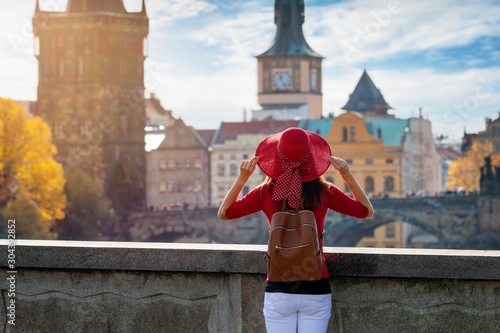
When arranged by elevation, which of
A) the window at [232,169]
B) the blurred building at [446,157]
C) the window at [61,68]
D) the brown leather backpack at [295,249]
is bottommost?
the brown leather backpack at [295,249]

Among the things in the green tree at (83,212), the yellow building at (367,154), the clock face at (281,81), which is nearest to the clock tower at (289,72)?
the clock face at (281,81)

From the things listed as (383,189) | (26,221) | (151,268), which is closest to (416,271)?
(151,268)

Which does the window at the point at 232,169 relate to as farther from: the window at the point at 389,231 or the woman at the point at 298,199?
the woman at the point at 298,199

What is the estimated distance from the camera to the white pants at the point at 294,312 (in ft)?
10.9

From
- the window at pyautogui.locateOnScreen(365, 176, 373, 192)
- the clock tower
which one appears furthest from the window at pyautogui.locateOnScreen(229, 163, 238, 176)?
the clock tower

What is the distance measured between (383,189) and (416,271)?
2072 inches

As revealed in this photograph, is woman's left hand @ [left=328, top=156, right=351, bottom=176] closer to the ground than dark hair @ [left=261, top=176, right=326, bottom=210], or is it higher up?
higher up

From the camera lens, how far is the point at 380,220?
48.0 m

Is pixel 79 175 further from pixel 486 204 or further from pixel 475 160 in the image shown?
pixel 475 160

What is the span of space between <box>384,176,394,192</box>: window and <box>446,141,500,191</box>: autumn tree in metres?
6.20

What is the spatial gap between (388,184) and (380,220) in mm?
8673

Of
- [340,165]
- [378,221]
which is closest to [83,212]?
[378,221]

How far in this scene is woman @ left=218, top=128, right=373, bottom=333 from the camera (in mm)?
3328

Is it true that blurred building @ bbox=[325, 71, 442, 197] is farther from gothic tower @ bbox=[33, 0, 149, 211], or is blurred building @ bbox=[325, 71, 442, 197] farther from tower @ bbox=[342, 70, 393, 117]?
tower @ bbox=[342, 70, 393, 117]
